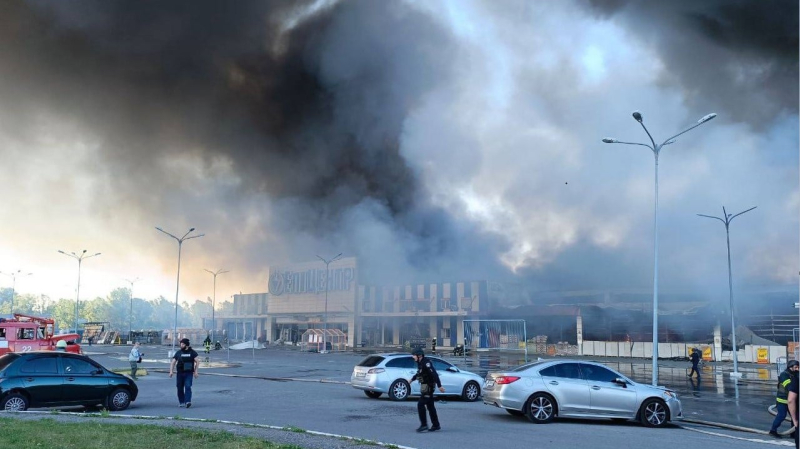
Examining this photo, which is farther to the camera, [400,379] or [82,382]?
[400,379]

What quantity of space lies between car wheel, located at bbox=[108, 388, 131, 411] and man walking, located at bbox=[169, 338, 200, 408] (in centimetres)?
114

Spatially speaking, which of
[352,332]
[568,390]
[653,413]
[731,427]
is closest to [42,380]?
[568,390]

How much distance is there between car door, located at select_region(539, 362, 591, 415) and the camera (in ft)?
42.7

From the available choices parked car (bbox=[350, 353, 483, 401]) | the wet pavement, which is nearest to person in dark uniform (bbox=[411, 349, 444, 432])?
parked car (bbox=[350, 353, 483, 401])

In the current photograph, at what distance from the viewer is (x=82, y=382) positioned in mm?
13906

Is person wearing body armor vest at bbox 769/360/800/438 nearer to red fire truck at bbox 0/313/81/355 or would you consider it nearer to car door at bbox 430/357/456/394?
car door at bbox 430/357/456/394

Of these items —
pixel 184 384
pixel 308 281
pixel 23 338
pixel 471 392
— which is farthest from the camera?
pixel 308 281

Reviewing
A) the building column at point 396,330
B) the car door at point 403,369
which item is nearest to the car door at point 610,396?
the car door at point 403,369

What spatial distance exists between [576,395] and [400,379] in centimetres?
575

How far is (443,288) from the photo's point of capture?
68312mm

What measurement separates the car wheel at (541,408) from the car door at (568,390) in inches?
6.5

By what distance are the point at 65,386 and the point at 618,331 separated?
4889cm

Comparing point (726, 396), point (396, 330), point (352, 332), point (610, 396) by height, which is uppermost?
point (610, 396)

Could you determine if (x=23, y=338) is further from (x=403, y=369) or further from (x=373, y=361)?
(x=403, y=369)
